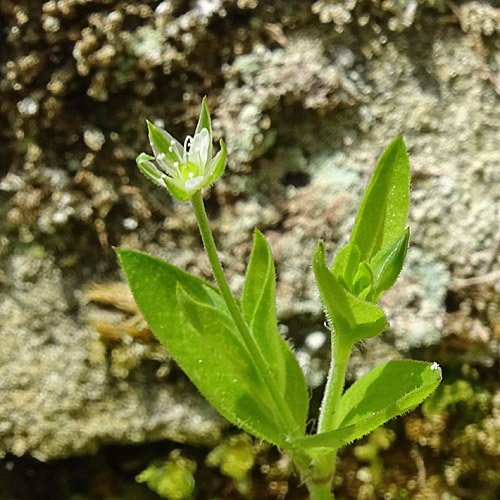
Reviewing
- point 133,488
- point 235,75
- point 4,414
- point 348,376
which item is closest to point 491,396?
point 348,376

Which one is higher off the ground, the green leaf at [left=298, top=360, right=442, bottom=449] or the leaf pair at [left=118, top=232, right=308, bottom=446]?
the leaf pair at [left=118, top=232, right=308, bottom=446]

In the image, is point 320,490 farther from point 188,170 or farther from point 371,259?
point 188,170

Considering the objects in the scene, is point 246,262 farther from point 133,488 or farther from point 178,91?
point 133,488

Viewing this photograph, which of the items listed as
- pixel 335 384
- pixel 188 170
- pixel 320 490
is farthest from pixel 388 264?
pixel 320 490

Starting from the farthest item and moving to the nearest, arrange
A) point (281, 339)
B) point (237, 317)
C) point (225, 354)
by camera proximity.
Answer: point (281, 339), point (225, 354), point (237, 317)

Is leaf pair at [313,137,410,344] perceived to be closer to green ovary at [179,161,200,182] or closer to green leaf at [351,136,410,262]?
green leaf at [351,136,410,262]

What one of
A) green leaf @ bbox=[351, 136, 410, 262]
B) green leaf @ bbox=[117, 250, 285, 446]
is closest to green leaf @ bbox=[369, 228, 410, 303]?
green leaf @ bbox=[351, 136, 410, 262]
